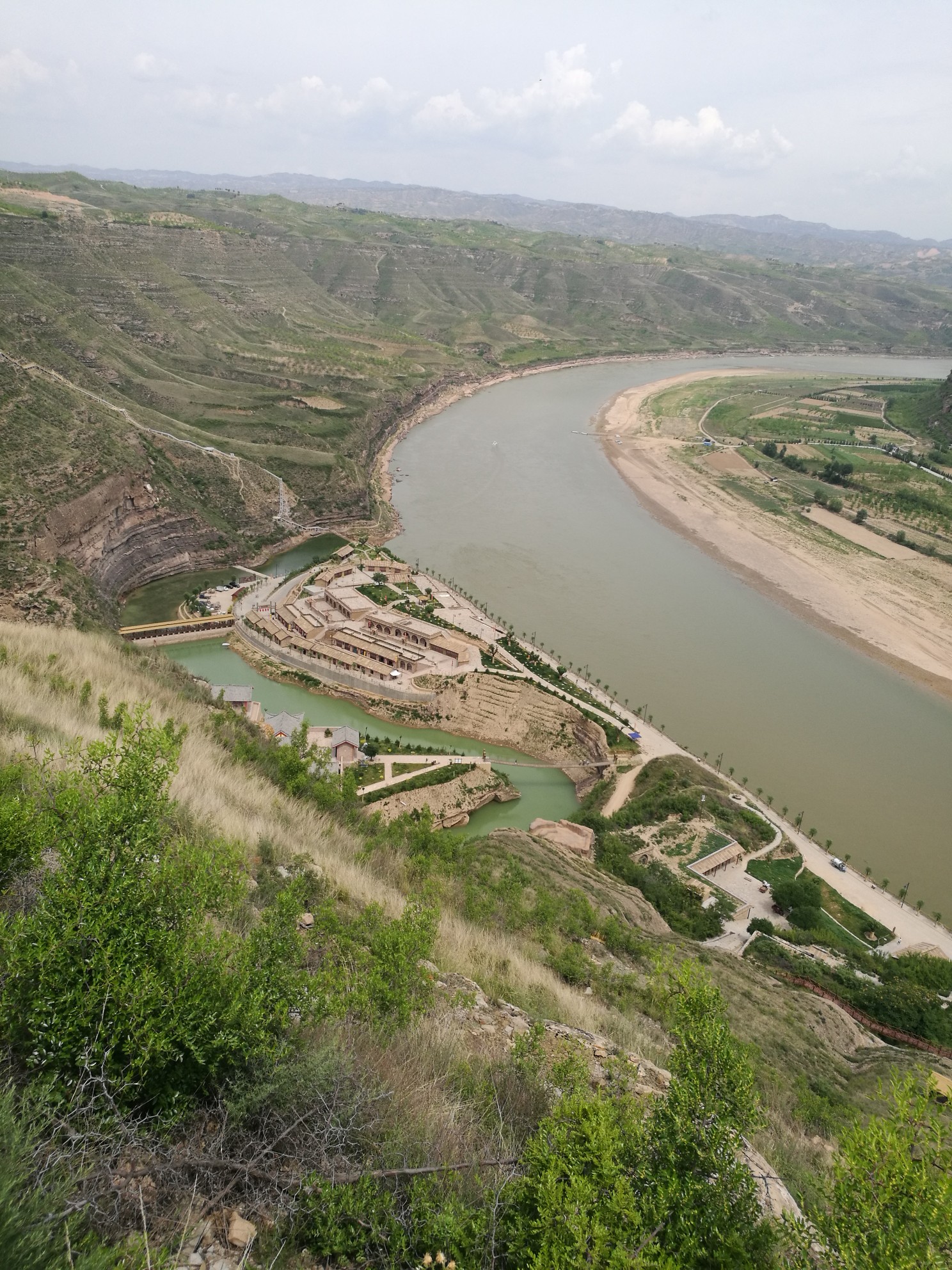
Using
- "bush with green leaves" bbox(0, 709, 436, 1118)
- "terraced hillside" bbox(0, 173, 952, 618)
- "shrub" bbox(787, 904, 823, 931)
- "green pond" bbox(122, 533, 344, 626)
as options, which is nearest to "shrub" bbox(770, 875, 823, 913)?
"shrub" bbox(787, 904, 823, 931)

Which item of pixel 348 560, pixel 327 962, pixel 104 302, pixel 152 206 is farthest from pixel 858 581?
pixel 152 206

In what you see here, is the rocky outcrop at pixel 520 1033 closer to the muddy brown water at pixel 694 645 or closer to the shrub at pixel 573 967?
the shrub at pixel 573 967

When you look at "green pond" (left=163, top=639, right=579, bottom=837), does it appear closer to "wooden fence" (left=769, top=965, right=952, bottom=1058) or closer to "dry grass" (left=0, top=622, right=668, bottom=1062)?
"wooden fence" (left=769, top=965, right=952, bottom=1058)

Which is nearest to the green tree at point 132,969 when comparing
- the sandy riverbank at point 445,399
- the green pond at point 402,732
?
the green pond at point 402,732

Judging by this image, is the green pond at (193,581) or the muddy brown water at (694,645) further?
the green pond at (193,581)

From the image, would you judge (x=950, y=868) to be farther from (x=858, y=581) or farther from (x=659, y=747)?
(x=858, y=581)
